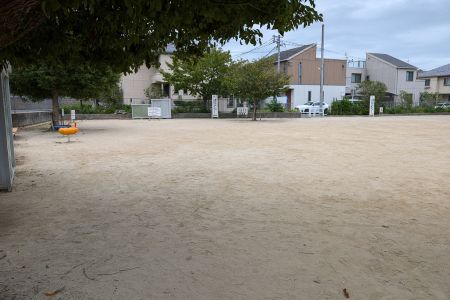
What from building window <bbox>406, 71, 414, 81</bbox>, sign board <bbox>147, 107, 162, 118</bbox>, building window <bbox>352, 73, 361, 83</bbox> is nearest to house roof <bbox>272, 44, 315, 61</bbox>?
building window <bbox>352, 73, 361, 83</bbox>

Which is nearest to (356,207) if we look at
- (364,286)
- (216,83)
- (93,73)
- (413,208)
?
(413,208)

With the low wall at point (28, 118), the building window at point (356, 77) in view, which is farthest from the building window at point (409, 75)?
the low wall at point (28, 118)

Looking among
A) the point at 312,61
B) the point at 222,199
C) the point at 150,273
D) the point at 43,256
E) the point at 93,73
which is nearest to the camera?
the point at 150,273

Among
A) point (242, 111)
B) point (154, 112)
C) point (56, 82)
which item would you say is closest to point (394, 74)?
point (242, 111)

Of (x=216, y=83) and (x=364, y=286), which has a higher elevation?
(x=216, y=83)

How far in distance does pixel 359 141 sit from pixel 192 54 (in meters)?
10.5

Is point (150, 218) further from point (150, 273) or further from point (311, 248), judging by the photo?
point (311, 248)

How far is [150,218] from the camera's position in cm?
499

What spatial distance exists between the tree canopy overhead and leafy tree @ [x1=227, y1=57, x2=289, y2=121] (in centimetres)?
2164

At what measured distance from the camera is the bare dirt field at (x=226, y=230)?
3184mm

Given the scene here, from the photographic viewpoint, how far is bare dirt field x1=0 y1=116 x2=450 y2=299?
318 cm

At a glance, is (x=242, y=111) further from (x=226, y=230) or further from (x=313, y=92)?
(x=226, y=230)

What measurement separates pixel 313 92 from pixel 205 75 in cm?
2196

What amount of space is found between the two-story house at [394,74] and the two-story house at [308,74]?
18.8ft
